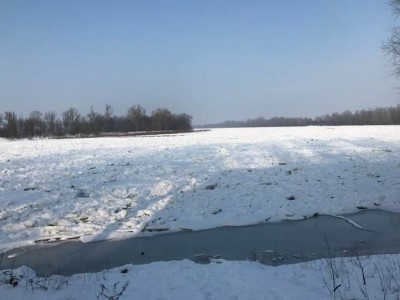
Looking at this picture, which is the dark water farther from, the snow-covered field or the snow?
the snow

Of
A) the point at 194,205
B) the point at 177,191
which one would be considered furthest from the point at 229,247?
the point at 177,191

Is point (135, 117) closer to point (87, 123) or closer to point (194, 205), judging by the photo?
point (87, 123)

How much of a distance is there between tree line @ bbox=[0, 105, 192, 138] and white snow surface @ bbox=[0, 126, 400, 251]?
74889 millimetres

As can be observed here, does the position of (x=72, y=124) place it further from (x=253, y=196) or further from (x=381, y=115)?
(x=381, y=115)

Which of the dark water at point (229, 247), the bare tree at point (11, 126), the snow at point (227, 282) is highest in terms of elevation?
the bare tree at point (11, 126)

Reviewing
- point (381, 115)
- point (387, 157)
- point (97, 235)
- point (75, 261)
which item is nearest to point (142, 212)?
point (97, 235)

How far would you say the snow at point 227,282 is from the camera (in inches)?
247

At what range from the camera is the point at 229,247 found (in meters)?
10.5

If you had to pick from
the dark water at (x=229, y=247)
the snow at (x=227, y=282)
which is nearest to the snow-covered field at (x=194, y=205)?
the snow at (x=227, y=282)

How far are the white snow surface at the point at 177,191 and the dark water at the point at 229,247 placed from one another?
3.25 feet

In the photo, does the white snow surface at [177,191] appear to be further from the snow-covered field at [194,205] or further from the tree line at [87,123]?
the tree line at [87,123]

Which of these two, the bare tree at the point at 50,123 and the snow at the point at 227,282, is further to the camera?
the bare tree at the point at 50,123

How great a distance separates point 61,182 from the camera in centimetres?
1848

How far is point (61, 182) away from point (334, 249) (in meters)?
14.0
